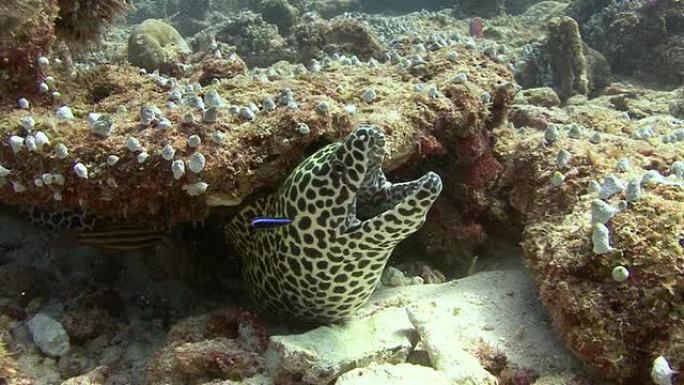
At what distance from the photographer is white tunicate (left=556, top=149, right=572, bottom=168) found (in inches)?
153

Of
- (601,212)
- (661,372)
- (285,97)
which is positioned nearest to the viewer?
(661,372)

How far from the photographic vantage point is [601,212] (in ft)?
9.88

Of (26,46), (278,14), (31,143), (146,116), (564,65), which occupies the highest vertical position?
(278,14)

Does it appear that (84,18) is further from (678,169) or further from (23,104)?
(678,169)

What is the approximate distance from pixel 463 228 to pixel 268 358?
7.69ft

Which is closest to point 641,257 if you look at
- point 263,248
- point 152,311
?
point 263,248

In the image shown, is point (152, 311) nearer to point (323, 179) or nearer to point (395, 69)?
point (323, 179)

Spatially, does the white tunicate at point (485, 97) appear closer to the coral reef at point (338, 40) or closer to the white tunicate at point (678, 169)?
the white tunicate at point (678, 169)

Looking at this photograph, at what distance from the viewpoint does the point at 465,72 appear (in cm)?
498

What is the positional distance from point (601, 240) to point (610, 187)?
1.94 feet

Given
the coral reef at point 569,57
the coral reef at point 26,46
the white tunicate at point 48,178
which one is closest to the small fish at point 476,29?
the coral reef at point 569,57

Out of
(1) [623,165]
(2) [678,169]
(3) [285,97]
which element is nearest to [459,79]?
(1) [623,165]

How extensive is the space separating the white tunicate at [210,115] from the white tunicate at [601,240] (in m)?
2.50

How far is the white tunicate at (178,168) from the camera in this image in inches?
127
